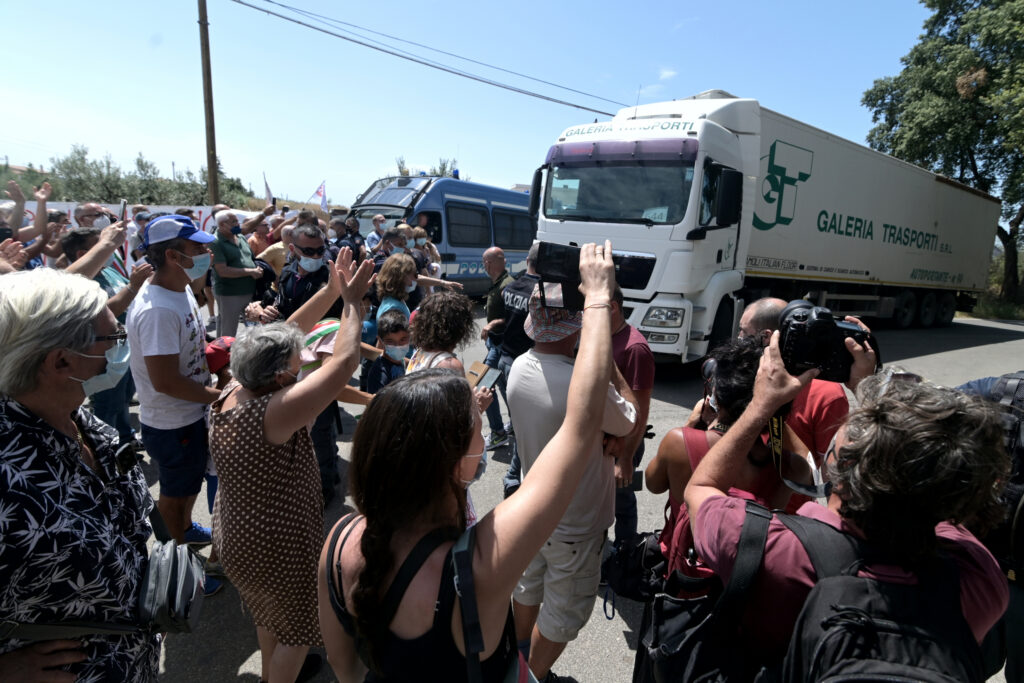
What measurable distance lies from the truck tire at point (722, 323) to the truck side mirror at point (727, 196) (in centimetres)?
119

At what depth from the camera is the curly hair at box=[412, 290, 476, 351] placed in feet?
9.11

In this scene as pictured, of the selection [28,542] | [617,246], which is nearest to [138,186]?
[617,246]

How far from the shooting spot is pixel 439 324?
2777 mm

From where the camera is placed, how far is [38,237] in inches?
177

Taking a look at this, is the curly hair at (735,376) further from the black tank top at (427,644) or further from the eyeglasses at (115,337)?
the eyeglasses at (115,337)

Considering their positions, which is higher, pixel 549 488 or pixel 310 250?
pixel 310 250

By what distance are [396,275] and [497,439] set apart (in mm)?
1781

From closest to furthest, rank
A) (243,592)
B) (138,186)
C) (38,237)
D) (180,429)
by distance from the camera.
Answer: (243,592) < (180,429) < (38,237) < (138,186)

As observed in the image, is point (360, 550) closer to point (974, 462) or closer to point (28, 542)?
point (28, 542)

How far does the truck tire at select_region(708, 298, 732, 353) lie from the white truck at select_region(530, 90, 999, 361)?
0.02 metres

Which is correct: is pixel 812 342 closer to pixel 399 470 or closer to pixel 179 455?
pixel 399 470

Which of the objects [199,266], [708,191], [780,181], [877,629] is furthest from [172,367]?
[780,181]

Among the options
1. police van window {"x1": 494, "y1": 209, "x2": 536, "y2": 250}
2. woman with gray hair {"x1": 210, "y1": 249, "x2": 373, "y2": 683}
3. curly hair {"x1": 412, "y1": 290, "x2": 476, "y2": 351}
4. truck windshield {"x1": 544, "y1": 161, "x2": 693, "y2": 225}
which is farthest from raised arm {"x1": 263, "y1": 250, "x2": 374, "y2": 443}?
police van window {"x1": 494, "y1": 209, "x2": 536, "y2": 250}

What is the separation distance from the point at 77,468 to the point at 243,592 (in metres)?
0.91
